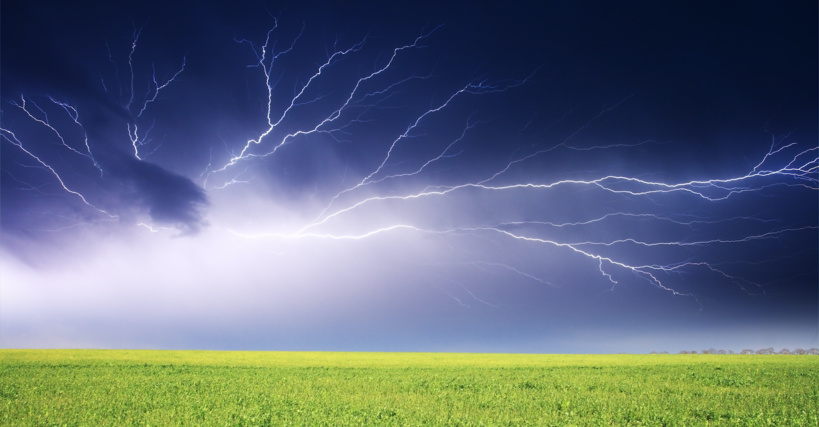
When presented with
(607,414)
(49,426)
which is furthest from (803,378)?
(49,426)

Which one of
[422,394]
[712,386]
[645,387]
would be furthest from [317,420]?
[712,386]

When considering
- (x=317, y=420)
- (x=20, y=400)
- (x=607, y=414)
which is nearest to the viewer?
(x=317, y=420)

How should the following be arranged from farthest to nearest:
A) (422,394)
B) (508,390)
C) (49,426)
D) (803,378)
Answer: (803,378) < (508,390) < (422,394) < (49,426)

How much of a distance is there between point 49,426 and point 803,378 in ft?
74.3

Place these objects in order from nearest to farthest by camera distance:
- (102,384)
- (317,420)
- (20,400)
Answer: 1. (317,420)
2. (20,400)
3. (102,384)

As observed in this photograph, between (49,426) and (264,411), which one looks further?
(264,411)

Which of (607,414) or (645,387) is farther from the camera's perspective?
(645,387)

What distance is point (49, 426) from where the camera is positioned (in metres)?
7.78

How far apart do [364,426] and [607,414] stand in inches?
195

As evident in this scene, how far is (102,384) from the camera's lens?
13.3 m

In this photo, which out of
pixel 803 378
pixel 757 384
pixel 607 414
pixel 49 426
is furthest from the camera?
pixel 803 378

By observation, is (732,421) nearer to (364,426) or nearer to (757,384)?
(364,426)

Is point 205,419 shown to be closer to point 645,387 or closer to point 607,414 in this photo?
point 607,414

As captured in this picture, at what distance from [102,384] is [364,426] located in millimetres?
10026
